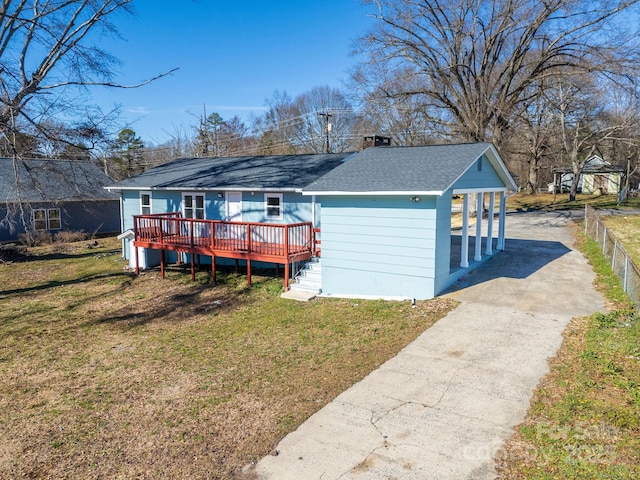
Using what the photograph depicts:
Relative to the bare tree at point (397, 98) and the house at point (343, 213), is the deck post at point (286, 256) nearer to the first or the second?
the house at point (343, 213)

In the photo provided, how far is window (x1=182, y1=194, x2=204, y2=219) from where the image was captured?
16797 millimetres

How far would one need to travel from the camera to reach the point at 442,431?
5.32 meters

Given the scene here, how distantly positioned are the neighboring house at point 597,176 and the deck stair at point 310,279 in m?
34.1

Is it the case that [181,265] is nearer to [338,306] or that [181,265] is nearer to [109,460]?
[338,306]

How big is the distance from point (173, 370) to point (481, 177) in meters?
9.76

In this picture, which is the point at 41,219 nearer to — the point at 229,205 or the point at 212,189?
the point at 212,189

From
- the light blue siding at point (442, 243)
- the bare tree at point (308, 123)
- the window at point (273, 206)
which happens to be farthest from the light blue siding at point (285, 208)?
the bare tree at point (308, 123)

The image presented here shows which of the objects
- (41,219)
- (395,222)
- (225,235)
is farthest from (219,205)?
(41,219)

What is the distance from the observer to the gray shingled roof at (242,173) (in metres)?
15.0

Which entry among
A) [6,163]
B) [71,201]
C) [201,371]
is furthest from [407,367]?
[6,163]

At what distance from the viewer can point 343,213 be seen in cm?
1171

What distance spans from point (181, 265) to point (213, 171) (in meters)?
3.95

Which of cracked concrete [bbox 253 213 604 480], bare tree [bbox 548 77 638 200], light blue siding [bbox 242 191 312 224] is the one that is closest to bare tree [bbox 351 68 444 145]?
bare tree [bbox 548 77 638 200]

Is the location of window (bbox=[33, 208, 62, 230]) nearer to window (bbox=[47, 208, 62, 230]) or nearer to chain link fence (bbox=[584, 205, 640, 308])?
window (bbox=[47, 208, 62, 230])
